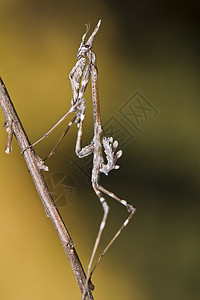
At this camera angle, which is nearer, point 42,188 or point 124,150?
point 42,188

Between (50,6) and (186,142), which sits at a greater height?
(50,6)

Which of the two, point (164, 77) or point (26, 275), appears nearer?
point (26, 275)

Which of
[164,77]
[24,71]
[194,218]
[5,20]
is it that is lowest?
[194,218]

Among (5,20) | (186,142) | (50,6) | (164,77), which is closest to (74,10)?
(50,6)

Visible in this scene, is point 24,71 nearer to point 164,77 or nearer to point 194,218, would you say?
point 164,77

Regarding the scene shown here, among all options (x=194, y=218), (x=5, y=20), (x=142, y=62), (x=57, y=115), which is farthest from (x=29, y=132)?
(x=194, y=218)

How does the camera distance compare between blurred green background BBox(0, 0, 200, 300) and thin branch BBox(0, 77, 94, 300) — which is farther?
blurred green background BBox(0, 0, 200, 300)

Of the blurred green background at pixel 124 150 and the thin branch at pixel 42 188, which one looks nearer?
the thin branch at pixel 42 188
